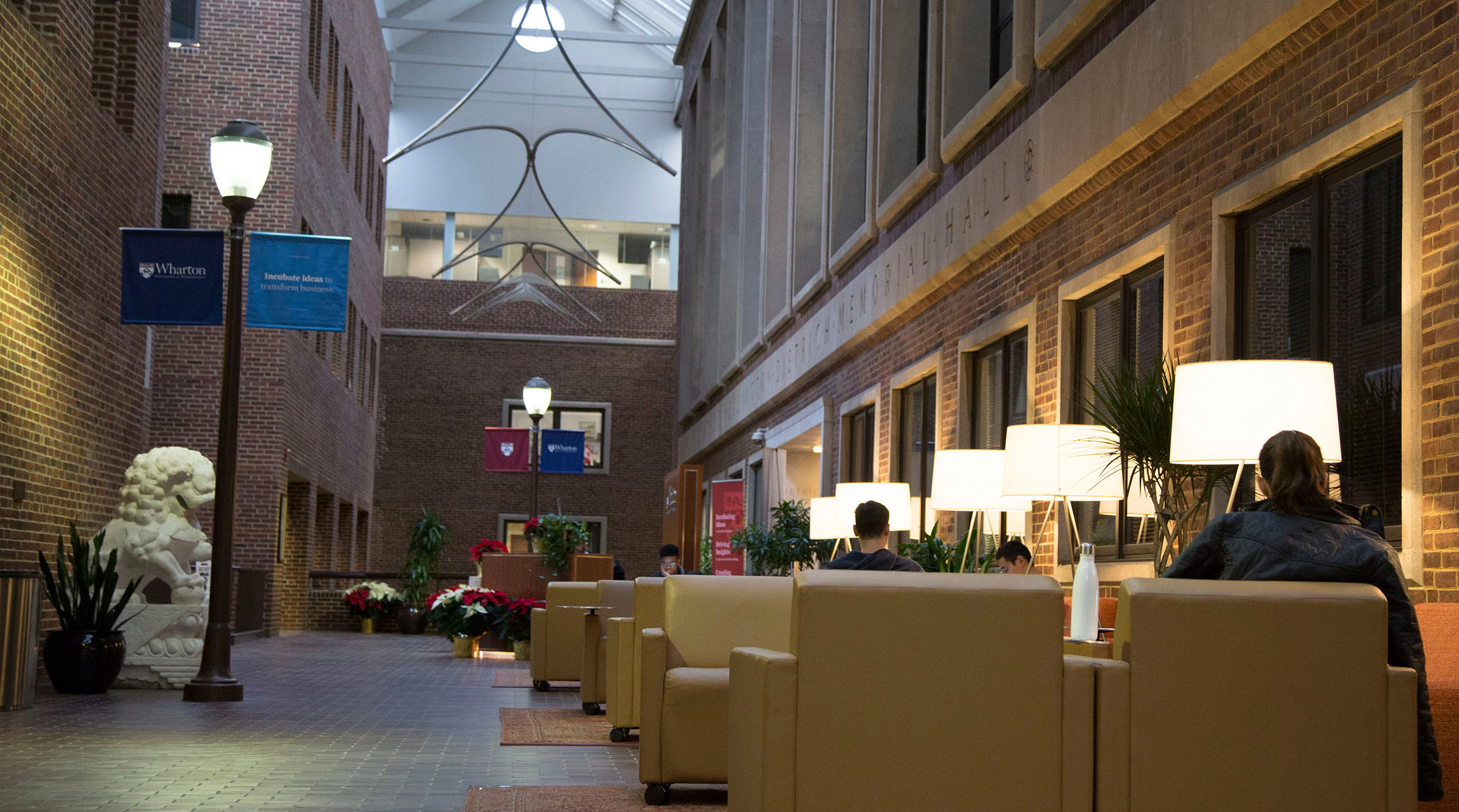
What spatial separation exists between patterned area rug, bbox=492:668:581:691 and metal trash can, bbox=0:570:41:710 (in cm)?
413

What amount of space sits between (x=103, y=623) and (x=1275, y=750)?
8.59 meters

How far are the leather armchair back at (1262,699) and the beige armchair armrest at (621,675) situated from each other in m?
3.84

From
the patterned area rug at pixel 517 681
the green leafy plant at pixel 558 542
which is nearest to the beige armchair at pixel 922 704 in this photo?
the patterned area rug at pixel 517 681

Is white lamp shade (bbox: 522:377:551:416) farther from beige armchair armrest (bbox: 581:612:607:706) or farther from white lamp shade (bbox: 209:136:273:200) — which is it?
beige armchair armrest (bbox: 581:612:607:706)

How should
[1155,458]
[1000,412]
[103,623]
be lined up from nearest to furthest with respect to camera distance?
1. [1155,458]
2. [103,623]
3. [1000,412]

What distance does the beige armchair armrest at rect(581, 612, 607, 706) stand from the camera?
31.4ft

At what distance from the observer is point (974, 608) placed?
3.79 meters

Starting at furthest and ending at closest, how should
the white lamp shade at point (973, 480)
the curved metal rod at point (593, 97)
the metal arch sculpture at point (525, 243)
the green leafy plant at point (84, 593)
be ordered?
the metal arch sculpture at point (525, 243) → the curved metal rod at point (593, 97) → the green leafy plant at point (84, 593) → the white lamp shade at point (973, 480)

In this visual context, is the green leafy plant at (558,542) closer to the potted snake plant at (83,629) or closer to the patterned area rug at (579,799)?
the potted snake plant at (83,629)

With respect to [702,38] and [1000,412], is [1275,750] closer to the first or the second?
[1000,412]

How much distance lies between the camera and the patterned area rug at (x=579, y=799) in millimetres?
5383

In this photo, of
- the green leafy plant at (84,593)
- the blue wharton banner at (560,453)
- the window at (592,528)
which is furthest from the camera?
the window at (592,528)

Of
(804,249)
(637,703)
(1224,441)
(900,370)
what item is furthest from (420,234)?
(1224,441)

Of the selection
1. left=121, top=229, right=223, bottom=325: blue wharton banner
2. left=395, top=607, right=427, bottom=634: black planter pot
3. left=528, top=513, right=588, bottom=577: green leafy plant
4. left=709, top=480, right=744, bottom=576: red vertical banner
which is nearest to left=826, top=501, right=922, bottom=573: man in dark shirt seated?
left=121, top=229, right=223, bottom=325: blue wharton banner
